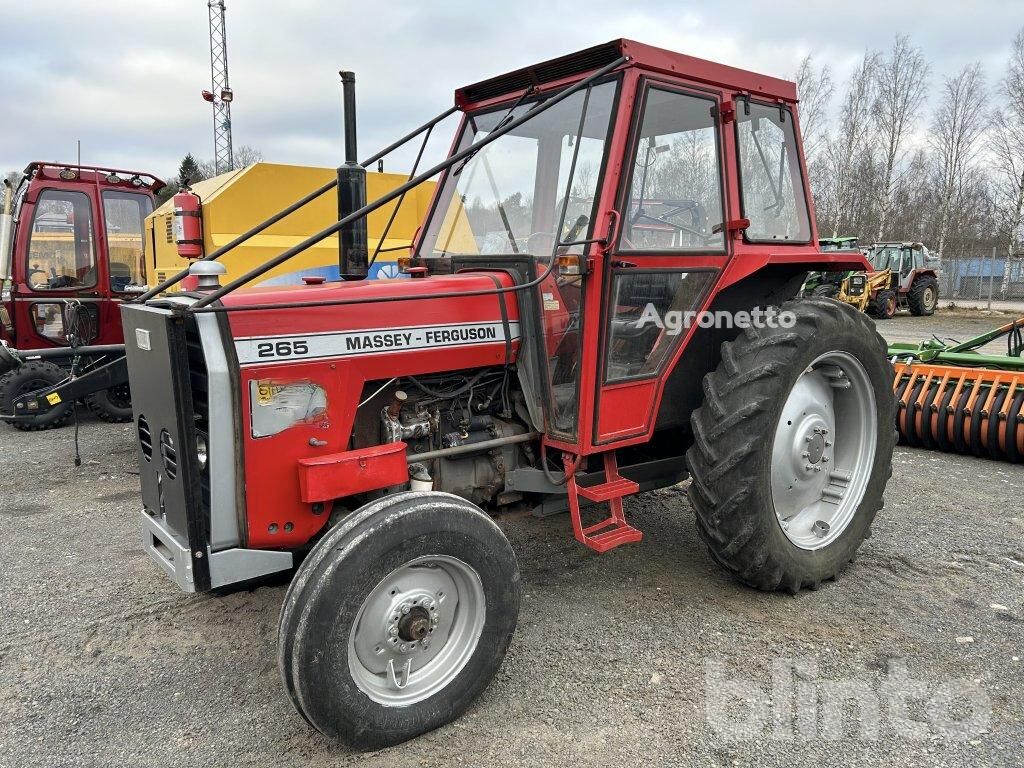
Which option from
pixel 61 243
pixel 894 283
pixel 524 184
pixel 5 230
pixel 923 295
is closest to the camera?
pixel 524 184

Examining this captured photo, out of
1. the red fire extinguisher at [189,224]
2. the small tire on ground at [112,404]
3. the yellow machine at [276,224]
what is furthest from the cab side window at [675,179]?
the small tire on ground at [112,404]

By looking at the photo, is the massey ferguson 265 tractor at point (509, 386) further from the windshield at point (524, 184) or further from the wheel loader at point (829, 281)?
the wheel loader at point (829, 281)

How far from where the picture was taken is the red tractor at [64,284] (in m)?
7.41

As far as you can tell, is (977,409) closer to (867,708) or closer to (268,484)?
(867,708)

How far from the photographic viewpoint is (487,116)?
362cm

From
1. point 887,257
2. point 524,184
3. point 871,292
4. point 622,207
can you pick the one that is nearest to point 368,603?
point 622,207

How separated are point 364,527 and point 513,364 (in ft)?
3.63

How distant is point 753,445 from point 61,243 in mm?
7586

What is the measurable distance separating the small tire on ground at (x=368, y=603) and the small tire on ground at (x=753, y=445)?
103 centimetres

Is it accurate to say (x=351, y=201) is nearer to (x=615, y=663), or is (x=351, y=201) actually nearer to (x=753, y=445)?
(x=753, y=445)

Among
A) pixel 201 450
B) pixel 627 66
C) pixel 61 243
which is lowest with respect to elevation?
pixel 201 450

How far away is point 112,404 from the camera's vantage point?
7.60 metres

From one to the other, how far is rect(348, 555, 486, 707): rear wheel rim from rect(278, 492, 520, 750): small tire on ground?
0.8 inches

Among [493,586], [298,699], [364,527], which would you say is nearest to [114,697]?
[298,699]
